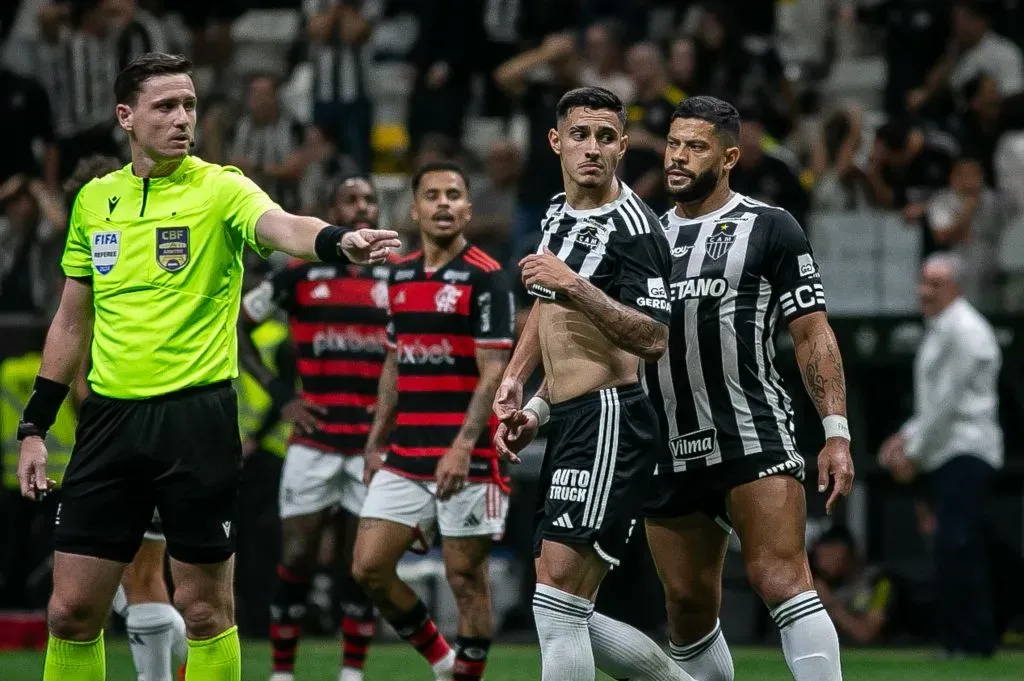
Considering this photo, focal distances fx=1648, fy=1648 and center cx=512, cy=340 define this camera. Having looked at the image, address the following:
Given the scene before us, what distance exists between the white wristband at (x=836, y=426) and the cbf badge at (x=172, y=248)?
2.55 meters

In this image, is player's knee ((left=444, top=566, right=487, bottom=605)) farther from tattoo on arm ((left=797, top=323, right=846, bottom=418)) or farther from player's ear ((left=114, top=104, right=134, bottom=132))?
player's ear ((left=114, top=104, right=134, bottom=132))

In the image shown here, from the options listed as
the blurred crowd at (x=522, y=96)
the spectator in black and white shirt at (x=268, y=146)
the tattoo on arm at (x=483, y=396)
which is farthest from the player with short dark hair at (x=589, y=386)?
the spectator in black and white shirt at (x=268, y=146)

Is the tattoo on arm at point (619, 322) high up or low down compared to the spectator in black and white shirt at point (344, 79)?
down

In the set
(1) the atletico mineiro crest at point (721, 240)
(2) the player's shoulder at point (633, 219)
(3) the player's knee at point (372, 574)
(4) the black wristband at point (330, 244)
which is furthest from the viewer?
(3) the player's knee at point (372, 574)

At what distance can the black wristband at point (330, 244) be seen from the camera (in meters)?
5.55

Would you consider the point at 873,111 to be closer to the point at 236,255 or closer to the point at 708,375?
the point at 708,375

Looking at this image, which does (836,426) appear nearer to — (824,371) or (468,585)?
(824,371)

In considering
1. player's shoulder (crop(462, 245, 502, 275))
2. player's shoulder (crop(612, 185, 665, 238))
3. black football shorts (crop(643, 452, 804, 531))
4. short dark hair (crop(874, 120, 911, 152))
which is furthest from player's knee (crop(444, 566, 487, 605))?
short dark hair (crop(874, 120, 911, 152))

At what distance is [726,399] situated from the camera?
6.64m

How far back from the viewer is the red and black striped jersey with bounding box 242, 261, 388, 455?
9352 mm

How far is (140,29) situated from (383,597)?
27.3 feet

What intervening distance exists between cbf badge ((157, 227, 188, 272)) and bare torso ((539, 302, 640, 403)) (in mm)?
1452

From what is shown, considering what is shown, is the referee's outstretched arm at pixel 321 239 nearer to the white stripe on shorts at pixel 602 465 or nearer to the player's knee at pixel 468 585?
the white stripe on shorts at pixel 602 465

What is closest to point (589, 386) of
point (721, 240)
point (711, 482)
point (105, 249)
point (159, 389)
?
point (711, 482)
